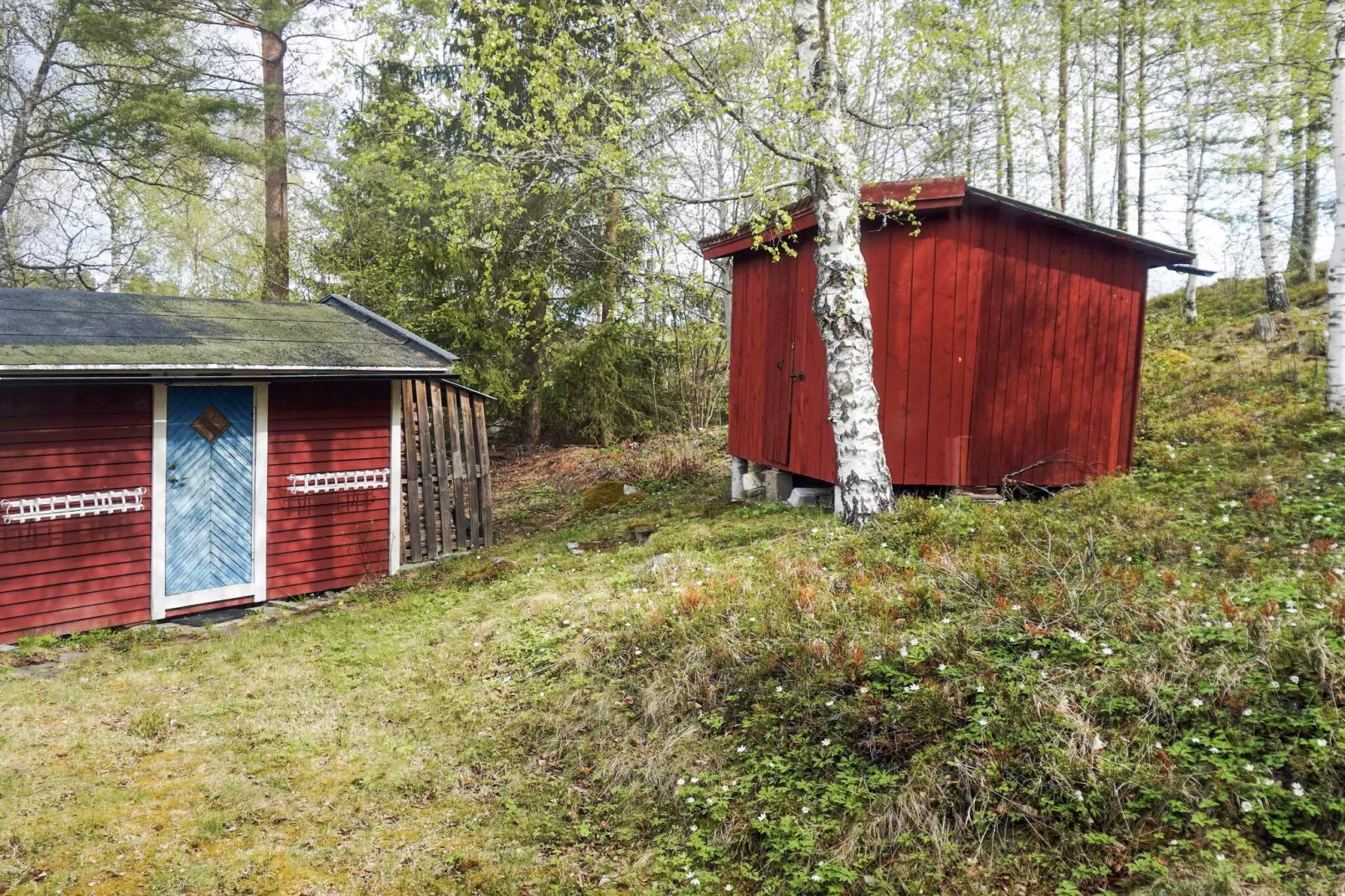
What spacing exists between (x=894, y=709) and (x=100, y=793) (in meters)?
4.09

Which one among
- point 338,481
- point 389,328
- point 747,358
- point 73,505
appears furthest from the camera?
point 747,358

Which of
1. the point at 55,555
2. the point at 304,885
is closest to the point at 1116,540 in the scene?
the point at 304,885

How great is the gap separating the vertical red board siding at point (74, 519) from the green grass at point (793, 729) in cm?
52

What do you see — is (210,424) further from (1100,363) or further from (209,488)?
(1100,363)

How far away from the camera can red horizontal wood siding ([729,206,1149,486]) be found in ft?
26.2

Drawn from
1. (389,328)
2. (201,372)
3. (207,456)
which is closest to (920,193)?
(389,328)

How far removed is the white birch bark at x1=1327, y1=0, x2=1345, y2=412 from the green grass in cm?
242

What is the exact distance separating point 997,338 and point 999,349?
0.11 meters

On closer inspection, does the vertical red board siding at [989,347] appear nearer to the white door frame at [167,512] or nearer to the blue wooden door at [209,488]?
the white door frame at [167,512]

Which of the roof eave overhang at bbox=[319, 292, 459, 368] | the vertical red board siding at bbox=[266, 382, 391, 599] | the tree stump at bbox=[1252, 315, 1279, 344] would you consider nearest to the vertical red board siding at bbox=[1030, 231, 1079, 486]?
the roof eave overhang at bbox=[319, 292, 459, 368]

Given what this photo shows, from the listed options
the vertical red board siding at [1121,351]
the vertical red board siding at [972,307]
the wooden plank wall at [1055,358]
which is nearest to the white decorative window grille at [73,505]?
the vertical red board siding at [972,307]

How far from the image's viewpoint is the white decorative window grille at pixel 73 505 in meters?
6.88

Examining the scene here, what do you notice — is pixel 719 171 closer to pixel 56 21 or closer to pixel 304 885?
pixel 56 21

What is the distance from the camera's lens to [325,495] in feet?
29.1
